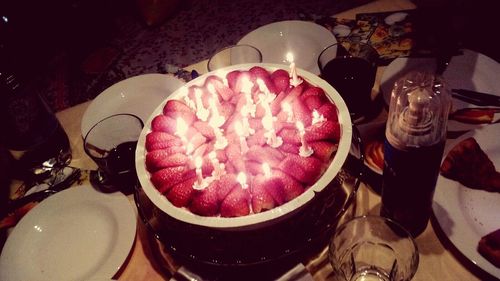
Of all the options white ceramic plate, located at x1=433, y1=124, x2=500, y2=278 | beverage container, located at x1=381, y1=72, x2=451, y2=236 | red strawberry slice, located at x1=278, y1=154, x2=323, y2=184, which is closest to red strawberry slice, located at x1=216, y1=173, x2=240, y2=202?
red strawberry slice, located at x1=278, y1=154, x2=323, y2=184

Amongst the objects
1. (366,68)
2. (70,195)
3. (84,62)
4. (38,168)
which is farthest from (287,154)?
(84,62)

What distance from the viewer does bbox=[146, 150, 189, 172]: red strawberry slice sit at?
101 centimetres

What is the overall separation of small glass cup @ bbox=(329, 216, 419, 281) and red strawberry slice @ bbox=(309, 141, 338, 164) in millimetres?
149

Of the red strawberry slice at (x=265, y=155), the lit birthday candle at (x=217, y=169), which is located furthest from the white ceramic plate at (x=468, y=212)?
the lit birthday candle at (x=217, y=169)

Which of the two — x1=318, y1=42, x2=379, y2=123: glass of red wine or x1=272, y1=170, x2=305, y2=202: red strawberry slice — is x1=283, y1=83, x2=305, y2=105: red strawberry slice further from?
x1=272, y1=170, x2=305, y2=202: red strawberry slice

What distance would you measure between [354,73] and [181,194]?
22.3 inches

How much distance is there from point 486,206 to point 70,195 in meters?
1.00

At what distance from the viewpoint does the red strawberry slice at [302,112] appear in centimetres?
106

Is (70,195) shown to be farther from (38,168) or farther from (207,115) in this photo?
(207,115)

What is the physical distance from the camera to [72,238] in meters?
1.08

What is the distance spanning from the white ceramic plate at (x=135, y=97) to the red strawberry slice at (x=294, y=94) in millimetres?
401

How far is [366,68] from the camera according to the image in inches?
46.2

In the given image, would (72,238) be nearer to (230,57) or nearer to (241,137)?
(241,137)

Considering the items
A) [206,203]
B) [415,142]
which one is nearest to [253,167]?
[206,203]
